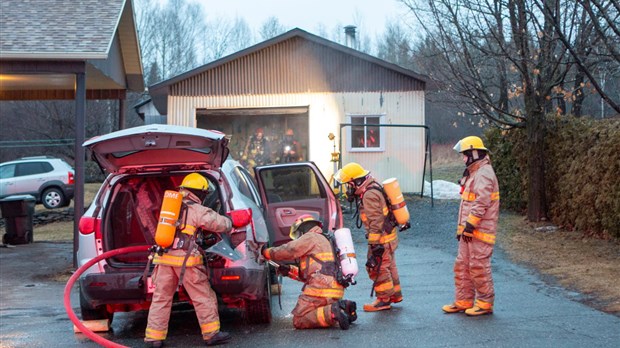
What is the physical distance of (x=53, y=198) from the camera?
27109 millimetres

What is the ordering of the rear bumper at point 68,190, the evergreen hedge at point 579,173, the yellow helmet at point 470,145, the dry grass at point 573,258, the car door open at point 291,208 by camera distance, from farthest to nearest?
the rear bumper at point 68,190 → the evergreen hedge at point 579,173 → the car door open at point 291,208 → the dry grass at point 573,258 → the yellow helmet at point 470,145

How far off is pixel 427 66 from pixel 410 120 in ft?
12.9

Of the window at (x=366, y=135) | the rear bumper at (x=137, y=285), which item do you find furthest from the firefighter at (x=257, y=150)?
the rear bumper at (x=137, y=285)

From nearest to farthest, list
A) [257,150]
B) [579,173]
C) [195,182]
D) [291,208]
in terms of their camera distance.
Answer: [195,182] < [291,208] < [579,173] < [257,150]

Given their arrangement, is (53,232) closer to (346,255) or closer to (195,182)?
(346,255)

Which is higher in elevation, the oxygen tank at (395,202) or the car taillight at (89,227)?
the oxygen tank at (395,202)

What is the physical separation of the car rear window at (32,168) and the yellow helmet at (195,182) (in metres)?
20.5

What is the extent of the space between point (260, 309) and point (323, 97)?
16198 millimetres

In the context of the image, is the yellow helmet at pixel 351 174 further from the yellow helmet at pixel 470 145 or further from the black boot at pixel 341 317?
the black boot at pixel 341 317

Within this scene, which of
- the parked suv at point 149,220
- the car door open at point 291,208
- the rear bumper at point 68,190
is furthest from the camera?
the rear bumper at point 68,190

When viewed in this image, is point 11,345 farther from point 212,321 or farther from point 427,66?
point 427,66

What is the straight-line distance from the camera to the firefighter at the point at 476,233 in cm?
868

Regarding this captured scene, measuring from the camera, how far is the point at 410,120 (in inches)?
953

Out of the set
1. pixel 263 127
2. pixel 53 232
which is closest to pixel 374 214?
pixel 53 232
